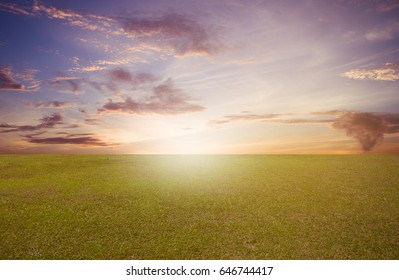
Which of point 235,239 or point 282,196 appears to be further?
point 282,196

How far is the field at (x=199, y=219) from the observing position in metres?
13.4

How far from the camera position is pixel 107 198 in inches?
921

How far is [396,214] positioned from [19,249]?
23978mm

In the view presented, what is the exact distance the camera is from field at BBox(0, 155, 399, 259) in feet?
43.9

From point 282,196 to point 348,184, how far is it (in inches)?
424

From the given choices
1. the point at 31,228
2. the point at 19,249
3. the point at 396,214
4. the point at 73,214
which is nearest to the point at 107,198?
the point at 73,214

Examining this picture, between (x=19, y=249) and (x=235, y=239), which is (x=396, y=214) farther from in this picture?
(x=19, y=249)

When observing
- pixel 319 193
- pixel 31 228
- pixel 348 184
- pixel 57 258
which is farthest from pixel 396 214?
pixel 31 228

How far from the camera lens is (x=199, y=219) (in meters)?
17.6
